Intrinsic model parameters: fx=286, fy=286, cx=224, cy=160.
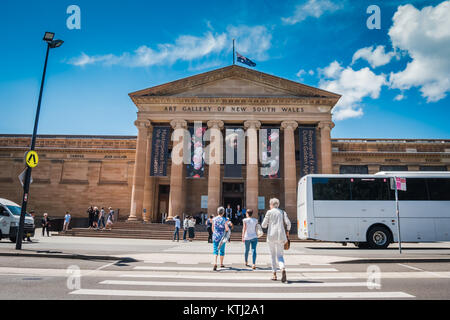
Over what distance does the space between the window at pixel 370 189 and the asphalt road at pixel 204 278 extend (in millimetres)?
5203

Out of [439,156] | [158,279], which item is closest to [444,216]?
[158,279]

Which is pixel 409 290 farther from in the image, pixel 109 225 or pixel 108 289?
pixel 109 225

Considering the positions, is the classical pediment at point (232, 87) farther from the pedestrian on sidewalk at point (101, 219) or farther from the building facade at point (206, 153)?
the pedestrian on sidewalk at point (101, 219)

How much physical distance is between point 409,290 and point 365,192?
9.65 m

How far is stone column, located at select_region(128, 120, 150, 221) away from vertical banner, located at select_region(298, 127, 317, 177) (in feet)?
47.6

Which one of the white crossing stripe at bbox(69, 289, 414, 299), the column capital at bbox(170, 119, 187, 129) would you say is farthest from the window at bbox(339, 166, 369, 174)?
the white crossing stripe at bbox(69, 289, 414, 299)

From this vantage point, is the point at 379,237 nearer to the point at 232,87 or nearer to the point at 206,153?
the point at 206,153

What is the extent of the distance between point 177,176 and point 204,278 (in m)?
19.5

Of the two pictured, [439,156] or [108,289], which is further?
[439,156]

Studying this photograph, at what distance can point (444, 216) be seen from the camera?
14648 mm

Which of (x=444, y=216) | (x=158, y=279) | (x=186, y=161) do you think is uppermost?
(x=186, y=161)

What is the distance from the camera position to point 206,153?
27.6 metres

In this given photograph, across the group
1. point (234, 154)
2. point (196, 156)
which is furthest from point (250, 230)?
point (234, 154)

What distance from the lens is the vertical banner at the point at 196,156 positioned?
24.8 meters
